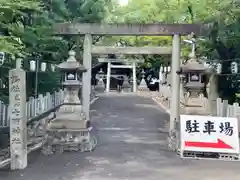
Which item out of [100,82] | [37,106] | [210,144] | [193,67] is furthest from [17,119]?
[100,82]

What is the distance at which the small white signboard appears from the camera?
429 inches

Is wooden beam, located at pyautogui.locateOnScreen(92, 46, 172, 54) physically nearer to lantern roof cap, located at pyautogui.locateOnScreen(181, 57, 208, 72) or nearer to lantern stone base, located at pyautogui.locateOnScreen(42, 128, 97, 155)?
lantern roof cap, located at pyautogui.locateOnScreen(181, 57, 208, 72)

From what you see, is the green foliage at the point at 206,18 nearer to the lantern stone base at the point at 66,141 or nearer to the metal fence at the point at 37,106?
the lantern stone base at the point at 66,141

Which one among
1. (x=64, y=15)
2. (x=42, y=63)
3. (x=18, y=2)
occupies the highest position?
(x=64, y=15)

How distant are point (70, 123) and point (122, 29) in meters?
4.45

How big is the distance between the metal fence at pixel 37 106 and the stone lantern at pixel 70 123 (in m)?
1.39

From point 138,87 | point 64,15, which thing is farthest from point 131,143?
point 138,87

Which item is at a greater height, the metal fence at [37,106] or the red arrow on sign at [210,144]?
the metal fence at [37,106]

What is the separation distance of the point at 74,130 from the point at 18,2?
396 cm

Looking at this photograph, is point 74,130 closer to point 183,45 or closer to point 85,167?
point 85,167

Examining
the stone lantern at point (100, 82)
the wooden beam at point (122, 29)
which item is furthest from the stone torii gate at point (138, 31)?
the stone lantern at point (100, 82)

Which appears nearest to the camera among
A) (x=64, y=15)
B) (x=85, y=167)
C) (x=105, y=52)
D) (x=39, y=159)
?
(x=85, y=167)

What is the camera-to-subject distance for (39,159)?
1044cm

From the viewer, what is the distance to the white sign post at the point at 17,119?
9.09 m
